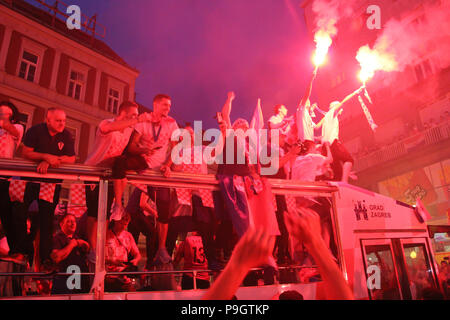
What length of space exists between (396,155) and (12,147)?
2306 centimetres

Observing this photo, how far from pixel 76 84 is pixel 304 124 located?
17595mm

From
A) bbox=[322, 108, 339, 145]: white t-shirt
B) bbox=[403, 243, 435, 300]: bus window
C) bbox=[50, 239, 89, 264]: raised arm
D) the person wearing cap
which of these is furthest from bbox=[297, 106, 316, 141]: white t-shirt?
bbox=[50, 239, 89, 264]: raised arm

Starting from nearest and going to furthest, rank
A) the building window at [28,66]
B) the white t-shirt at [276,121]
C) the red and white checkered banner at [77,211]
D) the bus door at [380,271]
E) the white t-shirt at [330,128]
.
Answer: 1. the red and white checkered banner at [77,211]
2. the bus door at [380,271]
3. the white t-shirt at [276,121]
4. the white t-shirt at [330,128]
5. the building window at [28,66]

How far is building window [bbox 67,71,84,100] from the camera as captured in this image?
1958cm

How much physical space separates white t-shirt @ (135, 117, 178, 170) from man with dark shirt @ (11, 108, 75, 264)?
3.14ft

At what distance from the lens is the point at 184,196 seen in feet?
13.1

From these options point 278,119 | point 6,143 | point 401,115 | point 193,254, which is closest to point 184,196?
point 193,254

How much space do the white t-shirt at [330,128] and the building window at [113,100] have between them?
56.1ft

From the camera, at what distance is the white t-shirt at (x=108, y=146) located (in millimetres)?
3783

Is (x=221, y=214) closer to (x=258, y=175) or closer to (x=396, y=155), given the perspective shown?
→ (x=258, y=175)

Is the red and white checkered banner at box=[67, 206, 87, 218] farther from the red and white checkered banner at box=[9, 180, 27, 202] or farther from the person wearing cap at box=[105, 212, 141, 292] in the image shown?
the red and white checkered banner at box=[9, 180, 27, 202]

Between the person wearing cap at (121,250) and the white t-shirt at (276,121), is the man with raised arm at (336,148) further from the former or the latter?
the person wearing cap at (121,250)

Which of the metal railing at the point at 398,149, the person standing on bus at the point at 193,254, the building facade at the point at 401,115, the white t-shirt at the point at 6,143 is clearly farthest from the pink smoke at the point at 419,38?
the white t-shirt at the point at 6,143

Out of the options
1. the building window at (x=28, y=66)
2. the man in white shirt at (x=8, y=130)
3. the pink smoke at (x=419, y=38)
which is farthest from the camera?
the pink smoke at (x=419, y=38)
